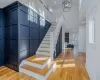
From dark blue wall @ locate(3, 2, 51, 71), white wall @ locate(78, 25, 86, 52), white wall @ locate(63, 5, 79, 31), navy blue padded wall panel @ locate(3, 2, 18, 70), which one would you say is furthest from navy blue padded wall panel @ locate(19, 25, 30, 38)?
white wall @ locate(63, 5, 79, 31)

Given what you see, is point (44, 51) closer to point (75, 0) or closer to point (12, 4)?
point (12, 4)

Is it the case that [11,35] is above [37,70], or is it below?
above

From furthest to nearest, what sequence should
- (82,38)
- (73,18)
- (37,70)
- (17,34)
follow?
(73,18) → (82,38) → (17,34) → (37,70)

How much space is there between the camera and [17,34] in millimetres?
4066

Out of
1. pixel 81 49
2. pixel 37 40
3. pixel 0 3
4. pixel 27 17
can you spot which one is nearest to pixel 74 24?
pixel 81 49

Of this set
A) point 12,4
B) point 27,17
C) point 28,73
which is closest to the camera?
point 28,73

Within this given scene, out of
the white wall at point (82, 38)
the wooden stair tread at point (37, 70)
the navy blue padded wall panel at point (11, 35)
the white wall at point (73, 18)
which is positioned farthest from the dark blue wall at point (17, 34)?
the white wall at point (73, 18)

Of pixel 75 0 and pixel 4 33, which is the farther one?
pixel 75 0

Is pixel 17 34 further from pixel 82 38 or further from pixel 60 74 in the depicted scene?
pixel 82 38

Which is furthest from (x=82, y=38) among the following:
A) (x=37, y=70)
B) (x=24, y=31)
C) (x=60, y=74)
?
(x=37, y=70)

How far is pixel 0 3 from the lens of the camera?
4156 millimetres

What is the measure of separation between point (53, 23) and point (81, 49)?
3.94 metres

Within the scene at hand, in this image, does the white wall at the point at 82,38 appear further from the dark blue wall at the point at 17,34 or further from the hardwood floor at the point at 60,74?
the dark blue wall at the point at 17,34

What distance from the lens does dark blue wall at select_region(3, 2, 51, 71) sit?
4073 mm
